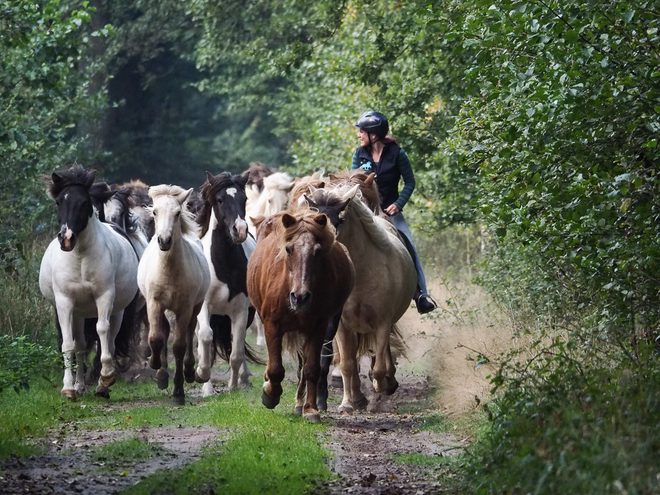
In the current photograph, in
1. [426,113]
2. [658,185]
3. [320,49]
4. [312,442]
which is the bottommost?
[312,442]

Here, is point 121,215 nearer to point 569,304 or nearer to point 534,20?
point 569,304

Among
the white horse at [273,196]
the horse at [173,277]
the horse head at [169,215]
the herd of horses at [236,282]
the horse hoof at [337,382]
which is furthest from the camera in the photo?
the white horse at [273,196]

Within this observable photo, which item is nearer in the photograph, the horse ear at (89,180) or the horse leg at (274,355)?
the horse leg at (274,355)

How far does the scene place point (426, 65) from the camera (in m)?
16.1

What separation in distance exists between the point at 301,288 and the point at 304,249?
1.25 feet

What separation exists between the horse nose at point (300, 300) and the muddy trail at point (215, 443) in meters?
1.16

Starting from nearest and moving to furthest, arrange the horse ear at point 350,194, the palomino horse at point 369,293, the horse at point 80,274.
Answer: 1. the horse ear at point 350,194
2. the palomino horse at point 369,293
3. the horse at point 80,274

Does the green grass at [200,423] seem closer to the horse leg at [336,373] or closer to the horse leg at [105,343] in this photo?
the horse leg at [105,343]

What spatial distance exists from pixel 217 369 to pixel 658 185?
10.2 meters

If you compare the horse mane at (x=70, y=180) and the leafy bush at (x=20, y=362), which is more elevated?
the horse mane at (x=70, y=180)

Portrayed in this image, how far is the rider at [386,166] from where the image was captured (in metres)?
12.1

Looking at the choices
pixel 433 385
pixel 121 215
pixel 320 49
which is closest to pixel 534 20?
pixel 433 385


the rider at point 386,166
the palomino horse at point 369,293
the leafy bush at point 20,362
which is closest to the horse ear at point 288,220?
the palomino horse at point 369,293

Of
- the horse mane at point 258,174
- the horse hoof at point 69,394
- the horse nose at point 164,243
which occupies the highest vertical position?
the horse mane at point 258,174
